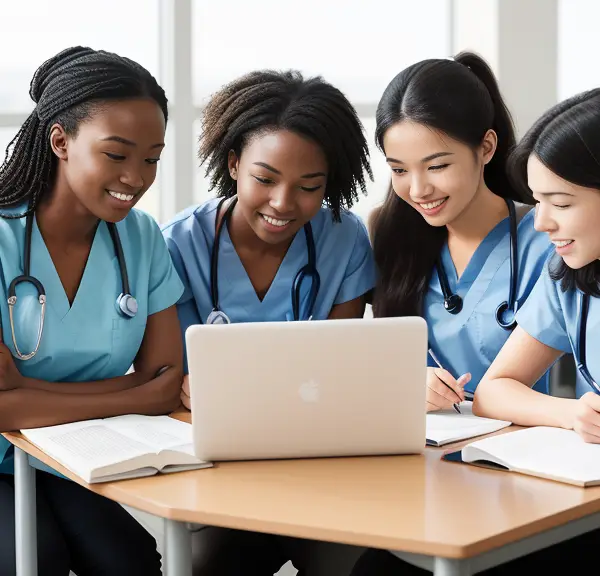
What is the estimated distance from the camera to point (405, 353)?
50.2 inches

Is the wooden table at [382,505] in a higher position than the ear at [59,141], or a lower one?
lower

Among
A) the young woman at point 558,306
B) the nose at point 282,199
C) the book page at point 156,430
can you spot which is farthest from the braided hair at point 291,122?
the book page at point 156,430

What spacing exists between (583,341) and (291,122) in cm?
67

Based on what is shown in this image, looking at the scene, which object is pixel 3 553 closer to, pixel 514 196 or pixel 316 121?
pixel 316 121

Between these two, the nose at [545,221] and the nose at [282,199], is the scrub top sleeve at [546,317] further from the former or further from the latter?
the nose at [282,199]

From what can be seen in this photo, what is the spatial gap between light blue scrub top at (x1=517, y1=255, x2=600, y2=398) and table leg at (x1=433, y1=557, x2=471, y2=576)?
2.28ft

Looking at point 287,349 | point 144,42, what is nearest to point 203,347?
point 287,349

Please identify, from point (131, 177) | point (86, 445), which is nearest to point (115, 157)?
point (131, 177)

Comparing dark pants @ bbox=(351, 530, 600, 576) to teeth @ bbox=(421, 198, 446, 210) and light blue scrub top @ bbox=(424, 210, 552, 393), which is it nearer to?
light blue scrub top @ bbox=(424, 210, 552, 393)

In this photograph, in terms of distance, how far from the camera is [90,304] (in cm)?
166

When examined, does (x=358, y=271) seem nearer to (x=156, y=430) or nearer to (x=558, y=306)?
(x=558, y=306)

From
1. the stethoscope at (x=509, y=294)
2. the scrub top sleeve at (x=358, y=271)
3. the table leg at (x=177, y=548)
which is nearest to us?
the table leg at (x=177, y=548)

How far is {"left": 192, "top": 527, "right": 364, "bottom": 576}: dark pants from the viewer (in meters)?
1.62

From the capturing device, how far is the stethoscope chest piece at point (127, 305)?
5.46ft
